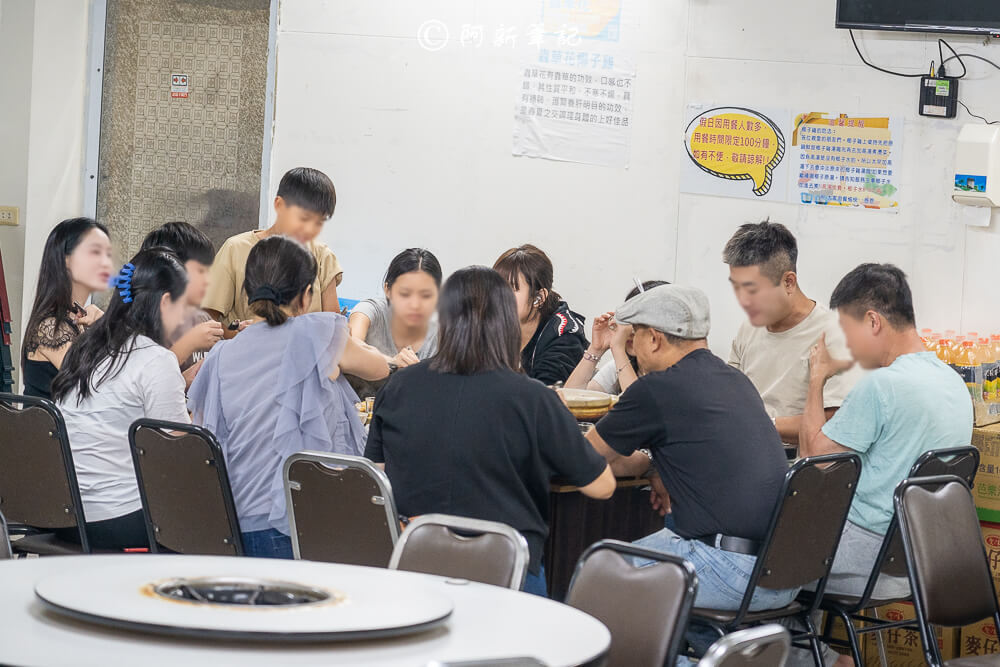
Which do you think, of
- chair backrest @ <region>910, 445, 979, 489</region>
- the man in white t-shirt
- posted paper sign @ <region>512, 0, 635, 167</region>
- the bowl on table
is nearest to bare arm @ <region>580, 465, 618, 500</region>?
the bowl on table

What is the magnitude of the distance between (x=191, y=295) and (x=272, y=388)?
0.54 meters

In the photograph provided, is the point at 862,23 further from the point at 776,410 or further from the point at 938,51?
the point at 776,410

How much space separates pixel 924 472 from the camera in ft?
10.2

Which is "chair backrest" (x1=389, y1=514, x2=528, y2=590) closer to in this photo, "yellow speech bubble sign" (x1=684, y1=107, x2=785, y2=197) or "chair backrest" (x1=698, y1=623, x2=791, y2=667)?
"chair backrest" (x1=698, y1=623, x2=791, y2=667)

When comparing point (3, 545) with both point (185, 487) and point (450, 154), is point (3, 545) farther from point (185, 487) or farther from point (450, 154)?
point (450, 154)

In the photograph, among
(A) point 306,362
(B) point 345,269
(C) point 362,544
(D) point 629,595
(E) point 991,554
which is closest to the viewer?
(D) point 629,595

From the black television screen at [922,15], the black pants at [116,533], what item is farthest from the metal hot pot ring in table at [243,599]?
the black television screen at [922,15]

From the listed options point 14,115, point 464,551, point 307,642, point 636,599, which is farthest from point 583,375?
point 14,115

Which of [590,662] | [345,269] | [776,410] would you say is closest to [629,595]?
[590,662]

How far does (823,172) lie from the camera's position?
16.1 ft

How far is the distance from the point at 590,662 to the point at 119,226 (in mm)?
4691

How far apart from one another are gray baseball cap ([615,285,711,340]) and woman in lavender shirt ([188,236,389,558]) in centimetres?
78

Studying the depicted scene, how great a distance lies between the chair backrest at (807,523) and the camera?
110 inches

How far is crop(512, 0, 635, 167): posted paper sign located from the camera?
5133mm
